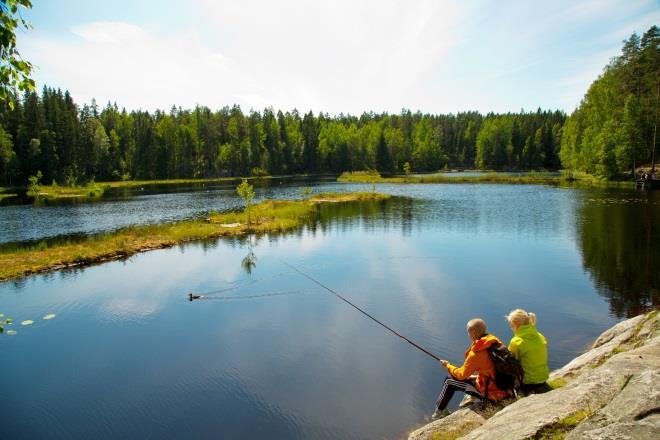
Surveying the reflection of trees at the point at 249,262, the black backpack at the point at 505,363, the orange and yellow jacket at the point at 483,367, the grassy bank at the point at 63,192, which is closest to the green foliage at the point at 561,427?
the black backpack at the point at 505,363

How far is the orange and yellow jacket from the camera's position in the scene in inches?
345

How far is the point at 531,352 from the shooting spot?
8.64 m

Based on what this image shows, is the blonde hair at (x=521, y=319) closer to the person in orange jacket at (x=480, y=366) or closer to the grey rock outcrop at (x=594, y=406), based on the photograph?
the person in orange jacket at (x=480, y=366)

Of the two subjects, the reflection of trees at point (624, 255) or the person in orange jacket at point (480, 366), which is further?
the reflection of trees at point (624, 255)

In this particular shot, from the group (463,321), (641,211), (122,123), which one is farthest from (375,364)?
(122,123)

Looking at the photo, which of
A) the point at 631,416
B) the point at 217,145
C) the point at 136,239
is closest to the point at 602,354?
the point at 631,416

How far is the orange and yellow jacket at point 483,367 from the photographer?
8.77 metres

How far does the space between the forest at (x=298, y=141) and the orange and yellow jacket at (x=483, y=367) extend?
7777 cm

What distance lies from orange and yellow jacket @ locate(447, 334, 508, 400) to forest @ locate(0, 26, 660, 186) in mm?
77770

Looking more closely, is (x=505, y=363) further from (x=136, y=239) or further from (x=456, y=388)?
(x=136, y=239)

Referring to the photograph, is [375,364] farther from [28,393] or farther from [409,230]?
[409,230]

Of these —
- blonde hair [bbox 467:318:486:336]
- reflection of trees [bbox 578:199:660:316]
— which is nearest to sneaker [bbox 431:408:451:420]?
blonde hair [bbox 467:318:486:336]

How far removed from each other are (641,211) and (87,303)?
169 feet

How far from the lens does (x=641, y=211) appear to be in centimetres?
4462
